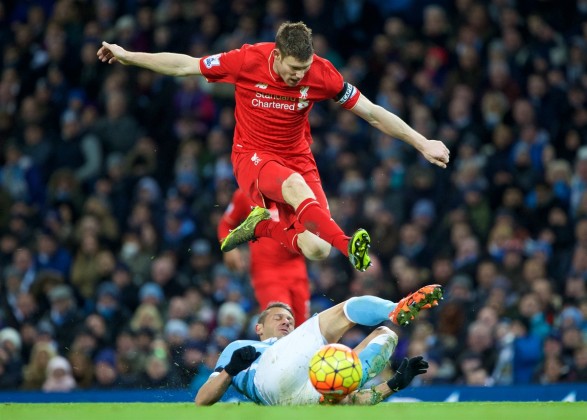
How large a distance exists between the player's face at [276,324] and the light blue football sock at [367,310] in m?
1.03

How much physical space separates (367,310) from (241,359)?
0.92 meters

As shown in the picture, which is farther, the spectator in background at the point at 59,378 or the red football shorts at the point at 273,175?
the spectator in background at the point at 59,378

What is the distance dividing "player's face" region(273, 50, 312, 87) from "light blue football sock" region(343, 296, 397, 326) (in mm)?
1684

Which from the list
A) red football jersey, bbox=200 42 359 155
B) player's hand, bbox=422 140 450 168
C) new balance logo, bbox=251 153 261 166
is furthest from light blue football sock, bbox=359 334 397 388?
red football jersey, bbox=200 42 359 155

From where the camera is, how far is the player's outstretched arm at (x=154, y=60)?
31.4 feet

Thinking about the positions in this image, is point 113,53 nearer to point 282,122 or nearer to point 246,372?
point 282,122

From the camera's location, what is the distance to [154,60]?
9.66m

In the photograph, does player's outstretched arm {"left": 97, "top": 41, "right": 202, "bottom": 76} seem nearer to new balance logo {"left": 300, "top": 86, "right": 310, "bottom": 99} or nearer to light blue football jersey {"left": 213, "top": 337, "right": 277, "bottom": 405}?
new balance logo {"left": 300, "top": 86, "right": 310, "bottom": 99}

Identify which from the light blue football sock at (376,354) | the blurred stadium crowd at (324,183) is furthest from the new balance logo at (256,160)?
the blurred stadium crowd at (324,183)

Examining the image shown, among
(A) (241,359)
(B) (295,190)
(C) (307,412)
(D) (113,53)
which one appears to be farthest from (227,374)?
(D) (113,53)

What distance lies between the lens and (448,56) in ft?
52.0

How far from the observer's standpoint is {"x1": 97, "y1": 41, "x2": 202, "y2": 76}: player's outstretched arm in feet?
31.4

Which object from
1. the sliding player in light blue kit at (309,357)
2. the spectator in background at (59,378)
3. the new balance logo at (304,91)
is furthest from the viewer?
the spectator in background at (59,378)

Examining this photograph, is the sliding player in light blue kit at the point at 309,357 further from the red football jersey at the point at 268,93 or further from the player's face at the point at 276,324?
the red football jersey at the point at 268,93
